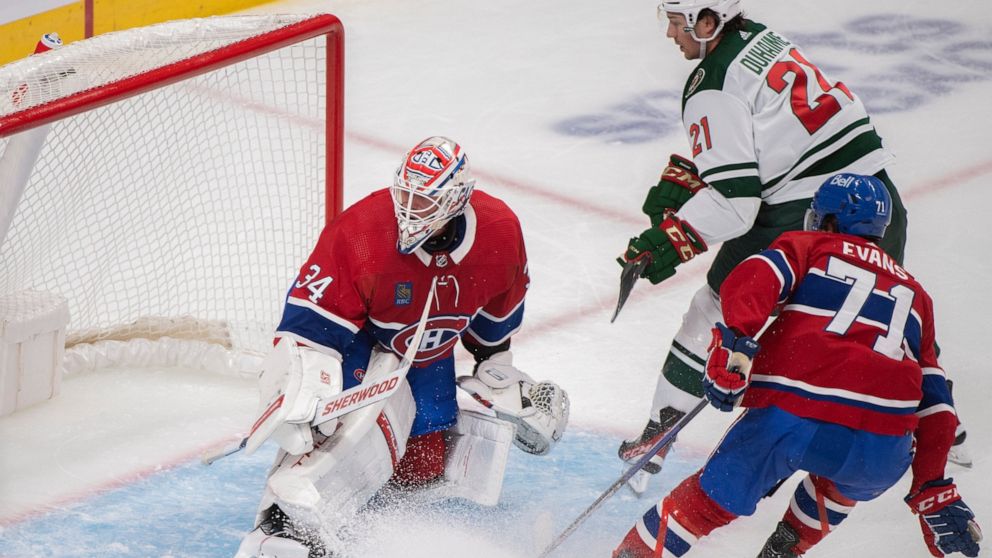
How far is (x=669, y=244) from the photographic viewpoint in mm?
2801

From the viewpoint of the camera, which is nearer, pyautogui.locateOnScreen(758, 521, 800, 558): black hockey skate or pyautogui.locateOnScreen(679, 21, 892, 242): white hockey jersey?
pyautogui.locateOnScreen(758, 521, 800, 558): black hockey skate

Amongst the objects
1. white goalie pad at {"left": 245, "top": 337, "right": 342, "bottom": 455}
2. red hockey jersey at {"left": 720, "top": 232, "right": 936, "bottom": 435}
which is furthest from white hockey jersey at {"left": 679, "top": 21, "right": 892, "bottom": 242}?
white goalie pad at {"left": 245, "top": 337, "right": 342, "bottom": 455}

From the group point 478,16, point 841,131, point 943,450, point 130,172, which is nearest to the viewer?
point 943,450

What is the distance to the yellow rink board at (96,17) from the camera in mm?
5207

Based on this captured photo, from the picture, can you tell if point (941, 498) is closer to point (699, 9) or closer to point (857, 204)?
point (857, 204)

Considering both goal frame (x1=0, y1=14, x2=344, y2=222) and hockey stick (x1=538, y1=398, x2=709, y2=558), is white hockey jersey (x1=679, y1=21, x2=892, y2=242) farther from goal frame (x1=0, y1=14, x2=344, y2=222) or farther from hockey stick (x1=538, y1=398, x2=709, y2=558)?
goal frame (x1=0, y1=14, x2=344, y2=222)

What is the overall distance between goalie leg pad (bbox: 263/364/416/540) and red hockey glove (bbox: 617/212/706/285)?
62 cm

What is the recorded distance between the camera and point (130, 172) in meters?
3.52

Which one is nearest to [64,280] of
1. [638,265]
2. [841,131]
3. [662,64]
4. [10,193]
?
[10,193]

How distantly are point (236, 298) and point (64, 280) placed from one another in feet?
1.55

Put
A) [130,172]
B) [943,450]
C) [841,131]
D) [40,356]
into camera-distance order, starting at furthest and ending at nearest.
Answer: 1. [130,172]
2. [40,356]
3. [841,131]
4. [943,450]

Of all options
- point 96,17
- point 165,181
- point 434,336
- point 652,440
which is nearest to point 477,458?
point 434,336

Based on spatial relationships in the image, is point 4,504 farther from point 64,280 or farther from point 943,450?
point 943,450

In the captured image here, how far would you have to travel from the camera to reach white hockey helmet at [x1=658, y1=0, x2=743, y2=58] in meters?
2.79
